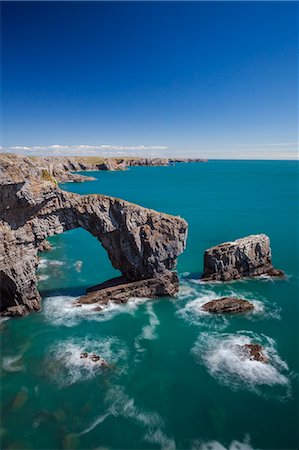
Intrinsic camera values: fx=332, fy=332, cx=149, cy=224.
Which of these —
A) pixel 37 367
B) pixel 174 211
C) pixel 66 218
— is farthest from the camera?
pixel 174 211

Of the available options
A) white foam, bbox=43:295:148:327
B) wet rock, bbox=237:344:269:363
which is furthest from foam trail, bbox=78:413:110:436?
wet rock, bbox=237:344:269:363

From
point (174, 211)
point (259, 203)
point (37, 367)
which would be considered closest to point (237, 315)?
point (37, 367)

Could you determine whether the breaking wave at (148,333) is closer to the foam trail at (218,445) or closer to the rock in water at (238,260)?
the foam trail at (218,445)

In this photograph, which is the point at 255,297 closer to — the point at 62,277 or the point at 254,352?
the point at 254,352

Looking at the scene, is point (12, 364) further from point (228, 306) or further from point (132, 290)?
point (228, 306)

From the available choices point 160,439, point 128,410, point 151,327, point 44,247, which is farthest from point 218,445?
point 44,247

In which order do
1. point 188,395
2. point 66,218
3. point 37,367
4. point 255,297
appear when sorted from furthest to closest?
1. point 255,297
2. point 66,218
3. point 37,367
4. point 188,395

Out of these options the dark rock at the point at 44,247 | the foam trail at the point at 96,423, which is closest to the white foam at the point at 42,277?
the dark rock at the point at 44,247
